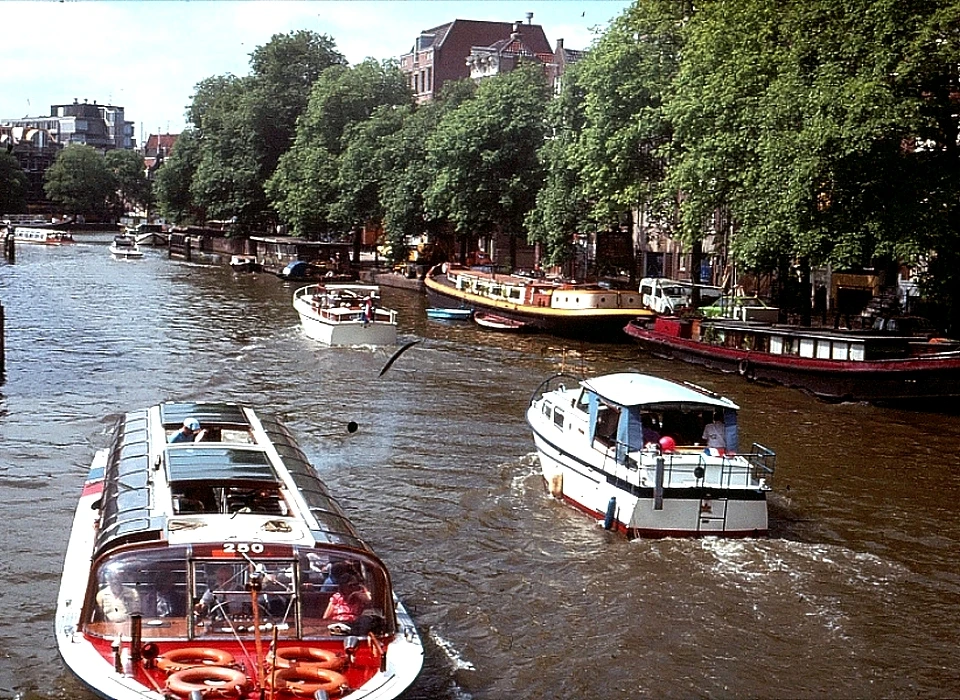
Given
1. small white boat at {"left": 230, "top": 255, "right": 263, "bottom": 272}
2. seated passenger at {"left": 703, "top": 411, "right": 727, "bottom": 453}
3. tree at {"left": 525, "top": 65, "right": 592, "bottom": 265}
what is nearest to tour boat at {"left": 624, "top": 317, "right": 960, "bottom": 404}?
seated passenger at {"left": 703, "top": 411, "right": 727, "bottom": 453}

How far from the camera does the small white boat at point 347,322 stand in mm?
46406

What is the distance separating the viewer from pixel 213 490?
1611 cm

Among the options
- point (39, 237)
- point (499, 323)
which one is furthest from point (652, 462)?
point (39, 237)

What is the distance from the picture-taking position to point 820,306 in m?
55.2

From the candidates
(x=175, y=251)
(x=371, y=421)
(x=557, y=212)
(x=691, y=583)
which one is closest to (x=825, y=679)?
(x=691, y=583)

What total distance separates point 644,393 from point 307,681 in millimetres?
11882

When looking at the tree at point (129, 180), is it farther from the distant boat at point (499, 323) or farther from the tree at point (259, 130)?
the distant boat at point (499, 323)

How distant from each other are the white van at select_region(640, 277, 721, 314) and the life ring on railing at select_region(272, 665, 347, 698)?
38.7m

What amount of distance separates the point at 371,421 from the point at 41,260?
72.6 metres

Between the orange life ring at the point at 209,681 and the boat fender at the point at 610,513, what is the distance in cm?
1025

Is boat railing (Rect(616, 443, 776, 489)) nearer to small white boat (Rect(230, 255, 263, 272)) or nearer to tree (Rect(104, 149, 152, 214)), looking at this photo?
small white boat (Rect(230, 255, 263, 272))

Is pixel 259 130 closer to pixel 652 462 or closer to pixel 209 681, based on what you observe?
pixel 652 462

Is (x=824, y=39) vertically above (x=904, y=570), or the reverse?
(x=824, y=39)

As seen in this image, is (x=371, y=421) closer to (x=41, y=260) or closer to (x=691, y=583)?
(x=691, y=583)
